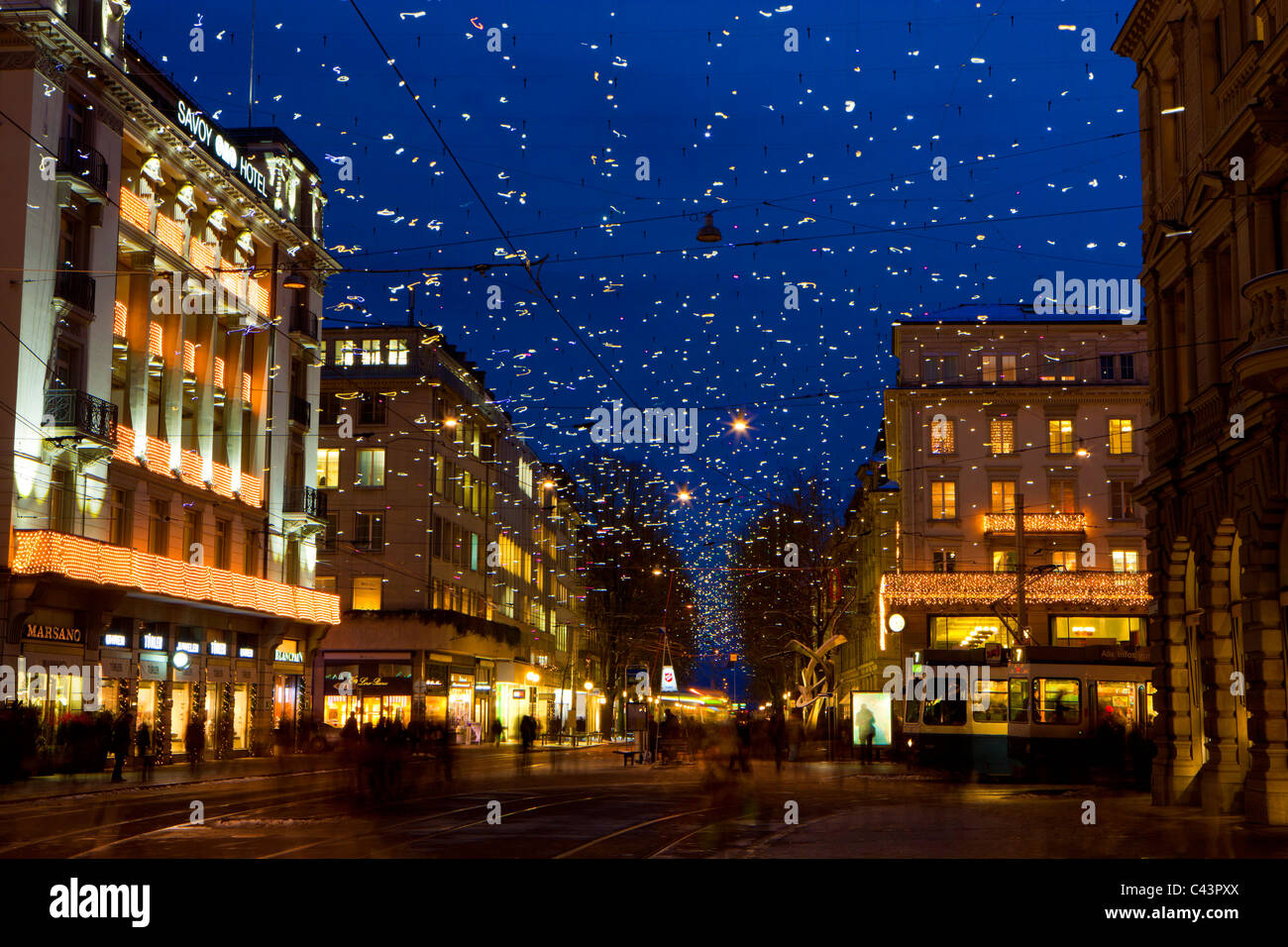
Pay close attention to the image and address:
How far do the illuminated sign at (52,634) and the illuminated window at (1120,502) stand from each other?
44293 mm

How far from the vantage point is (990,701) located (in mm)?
39750

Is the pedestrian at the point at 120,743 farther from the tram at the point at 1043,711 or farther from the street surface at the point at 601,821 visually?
the tram at the point at 1043,711

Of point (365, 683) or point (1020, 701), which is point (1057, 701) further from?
point (365, 683)

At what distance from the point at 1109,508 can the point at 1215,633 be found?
40703 millimetres

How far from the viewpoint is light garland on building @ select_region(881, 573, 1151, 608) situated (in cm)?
6159

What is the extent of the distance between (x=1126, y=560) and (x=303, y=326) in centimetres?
3679

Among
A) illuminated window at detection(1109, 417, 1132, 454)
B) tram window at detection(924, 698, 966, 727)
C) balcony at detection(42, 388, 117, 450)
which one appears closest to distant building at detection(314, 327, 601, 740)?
balcony at detection(42, 388, 117, 450)

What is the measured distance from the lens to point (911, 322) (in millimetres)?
65375

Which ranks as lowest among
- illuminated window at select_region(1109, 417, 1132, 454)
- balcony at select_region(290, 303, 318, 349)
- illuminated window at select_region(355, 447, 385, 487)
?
illuminated window at select_region(355, 447, 385, 487)

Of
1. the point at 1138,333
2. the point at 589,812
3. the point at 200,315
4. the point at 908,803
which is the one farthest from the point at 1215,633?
the point at 1138,333

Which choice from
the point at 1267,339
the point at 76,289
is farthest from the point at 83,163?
the point at 1267,339

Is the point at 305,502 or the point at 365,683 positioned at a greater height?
the point at 305,502

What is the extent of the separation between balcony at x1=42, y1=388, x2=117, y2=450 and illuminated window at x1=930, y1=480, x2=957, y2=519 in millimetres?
38323

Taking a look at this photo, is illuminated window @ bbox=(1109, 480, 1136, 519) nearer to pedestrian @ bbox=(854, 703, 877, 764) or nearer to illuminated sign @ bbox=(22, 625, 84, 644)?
pedestrian @ bbox=(854, 703, 877, 764)
